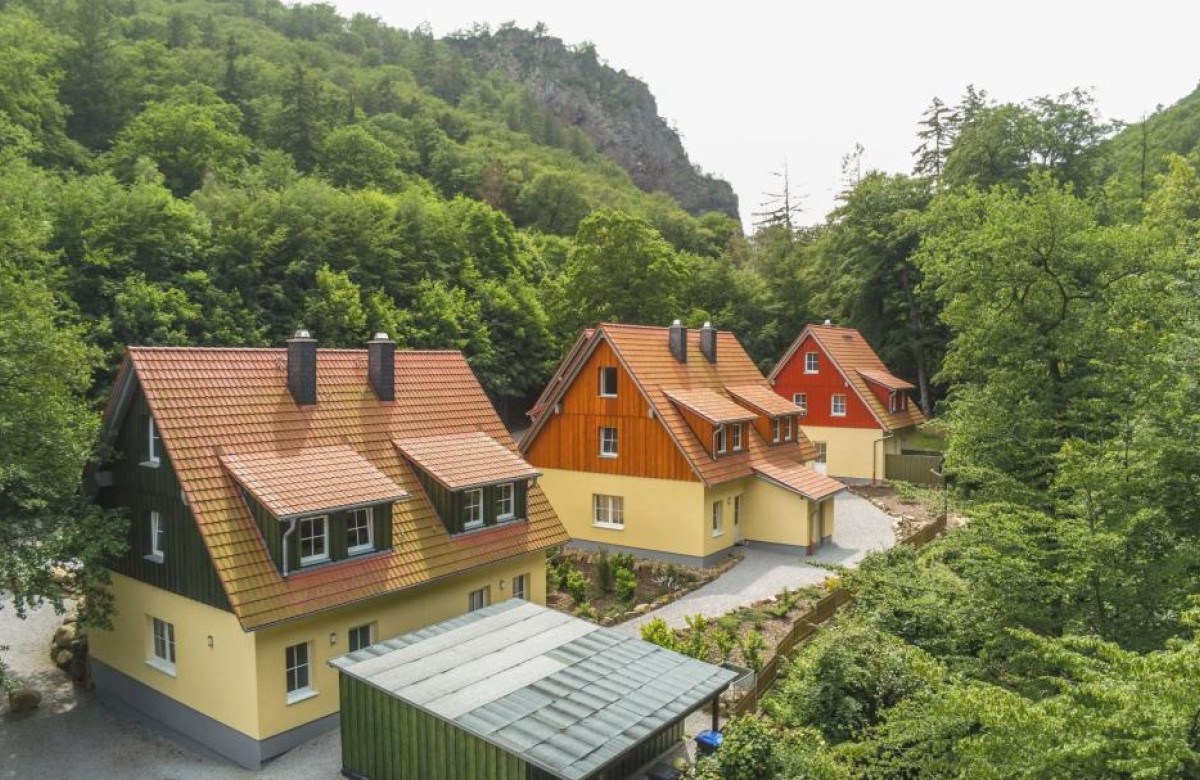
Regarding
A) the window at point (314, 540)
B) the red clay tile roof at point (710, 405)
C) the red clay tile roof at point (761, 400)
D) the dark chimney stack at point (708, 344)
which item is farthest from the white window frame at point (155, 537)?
the dark chimney stack at point (708, 344)

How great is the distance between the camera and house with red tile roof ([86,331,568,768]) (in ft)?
50.4

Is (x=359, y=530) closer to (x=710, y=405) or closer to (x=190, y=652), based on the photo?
(x=190, y=652)

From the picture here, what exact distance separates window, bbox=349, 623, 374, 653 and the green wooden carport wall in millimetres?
2160

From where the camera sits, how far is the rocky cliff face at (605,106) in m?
145

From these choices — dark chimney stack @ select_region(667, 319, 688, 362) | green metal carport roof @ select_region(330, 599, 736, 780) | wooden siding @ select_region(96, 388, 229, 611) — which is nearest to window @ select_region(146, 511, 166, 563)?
wooden siding @ select_region(96, 388, 229, 611)

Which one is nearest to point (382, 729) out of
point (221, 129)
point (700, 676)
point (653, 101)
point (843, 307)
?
point (700, 676)

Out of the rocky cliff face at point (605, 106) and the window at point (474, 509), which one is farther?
the rocky cliff face at point (605, 106)

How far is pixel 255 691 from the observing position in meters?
14.9

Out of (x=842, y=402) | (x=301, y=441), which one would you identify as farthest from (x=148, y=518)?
(x=842, y=402)

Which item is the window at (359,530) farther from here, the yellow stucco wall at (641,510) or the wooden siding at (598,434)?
the wooden siding at (598,434)

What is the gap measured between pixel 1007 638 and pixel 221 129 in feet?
224

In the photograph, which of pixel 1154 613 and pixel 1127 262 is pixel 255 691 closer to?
pixel 1154 613

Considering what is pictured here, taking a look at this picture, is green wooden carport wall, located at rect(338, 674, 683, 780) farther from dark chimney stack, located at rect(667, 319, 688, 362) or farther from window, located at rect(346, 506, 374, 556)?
dark chimney stack, located at rect(667, 319, 688, 362)

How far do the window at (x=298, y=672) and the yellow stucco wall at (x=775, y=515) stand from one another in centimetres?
1832
